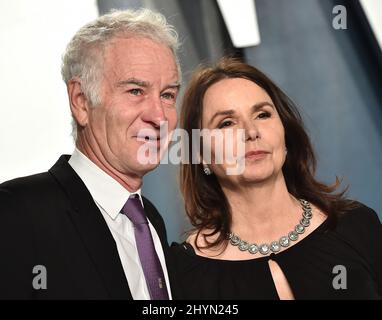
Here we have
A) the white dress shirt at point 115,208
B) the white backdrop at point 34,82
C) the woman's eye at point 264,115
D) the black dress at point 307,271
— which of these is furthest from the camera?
the white backdrop at point 34,82

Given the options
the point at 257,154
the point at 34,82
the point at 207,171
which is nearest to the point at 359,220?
the point at 257,154

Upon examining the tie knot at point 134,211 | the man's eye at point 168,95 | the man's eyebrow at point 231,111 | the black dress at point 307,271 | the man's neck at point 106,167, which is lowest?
the black dress at point 307,271

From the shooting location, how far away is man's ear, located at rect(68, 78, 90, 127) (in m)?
1.47

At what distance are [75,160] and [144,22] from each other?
392mm

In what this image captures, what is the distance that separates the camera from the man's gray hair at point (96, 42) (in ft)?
4.80

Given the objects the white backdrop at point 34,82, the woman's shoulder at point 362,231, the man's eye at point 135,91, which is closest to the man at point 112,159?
the man's eye at point 135,91

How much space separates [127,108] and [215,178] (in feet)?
1.50

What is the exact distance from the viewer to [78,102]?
1.48 meters

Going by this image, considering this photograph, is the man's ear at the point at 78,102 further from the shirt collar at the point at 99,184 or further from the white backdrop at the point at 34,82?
the white backdrop at the point at 34,82

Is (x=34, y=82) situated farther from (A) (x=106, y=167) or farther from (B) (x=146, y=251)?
(B) (x=146, y=251)

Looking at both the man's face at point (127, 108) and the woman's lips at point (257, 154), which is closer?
the man's face at point (127, 108)
